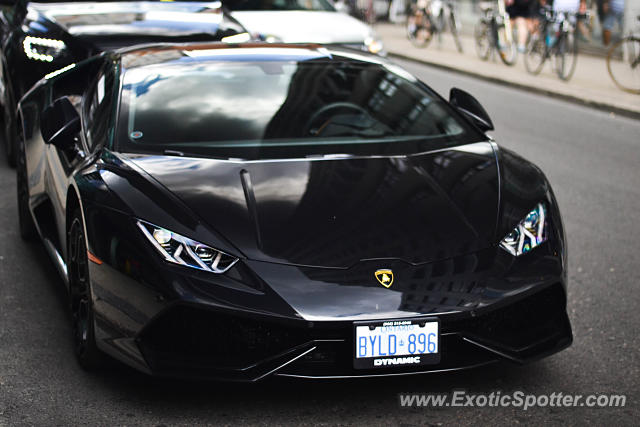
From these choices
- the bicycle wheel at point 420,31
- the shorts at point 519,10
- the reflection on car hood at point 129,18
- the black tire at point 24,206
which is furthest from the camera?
the bicycle wheel at point 420,31

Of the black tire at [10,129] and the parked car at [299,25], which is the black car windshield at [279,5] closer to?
the parked car at [299,25]

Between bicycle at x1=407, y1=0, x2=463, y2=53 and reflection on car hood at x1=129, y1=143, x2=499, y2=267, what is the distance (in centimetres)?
1737

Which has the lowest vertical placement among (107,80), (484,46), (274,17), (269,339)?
(484,46)

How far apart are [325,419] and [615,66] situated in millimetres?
12388

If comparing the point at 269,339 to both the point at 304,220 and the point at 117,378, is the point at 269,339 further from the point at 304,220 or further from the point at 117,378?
the point at 117,378

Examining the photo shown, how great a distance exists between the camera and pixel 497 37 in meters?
18.9

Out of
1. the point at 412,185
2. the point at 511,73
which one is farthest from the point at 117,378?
the point at 511,73

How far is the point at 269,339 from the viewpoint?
3826mm

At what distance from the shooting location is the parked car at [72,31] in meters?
8.43

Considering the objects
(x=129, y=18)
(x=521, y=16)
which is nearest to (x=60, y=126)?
(x=129, y=18)

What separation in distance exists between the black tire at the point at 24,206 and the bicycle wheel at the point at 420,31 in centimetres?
1648

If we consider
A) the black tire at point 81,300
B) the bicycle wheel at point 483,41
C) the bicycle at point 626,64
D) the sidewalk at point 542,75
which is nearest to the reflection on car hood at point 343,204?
the black tire at point 81,300

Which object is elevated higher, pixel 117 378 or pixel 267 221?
pixel 267 221

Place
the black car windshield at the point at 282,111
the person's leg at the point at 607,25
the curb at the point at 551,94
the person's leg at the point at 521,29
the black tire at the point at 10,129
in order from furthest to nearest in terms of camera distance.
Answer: the person's leg at the point at 607,25, the person's leg at the point at 521,29, the curb at the point at 551,94, the black tire at the point at 10,129, the black car windshield at the point at 282,111
